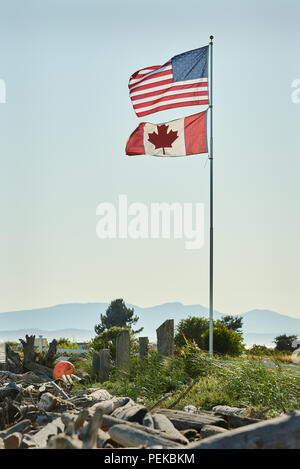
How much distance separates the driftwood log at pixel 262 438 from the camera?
4.17 metres

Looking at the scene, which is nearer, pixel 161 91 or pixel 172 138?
pixel 172 138

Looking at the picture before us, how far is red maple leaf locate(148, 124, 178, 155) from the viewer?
13047 mm

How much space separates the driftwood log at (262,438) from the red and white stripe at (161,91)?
10100mm

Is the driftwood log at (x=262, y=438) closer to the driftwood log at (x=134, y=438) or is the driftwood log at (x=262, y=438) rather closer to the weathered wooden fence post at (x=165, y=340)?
the driftwood log at (x=134, y=438)

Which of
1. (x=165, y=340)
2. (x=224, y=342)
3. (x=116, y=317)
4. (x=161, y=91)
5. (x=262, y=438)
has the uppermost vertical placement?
(x=161, y=91)

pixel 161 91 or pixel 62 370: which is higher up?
pixel 161 91

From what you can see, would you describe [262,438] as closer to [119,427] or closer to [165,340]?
[119,427]

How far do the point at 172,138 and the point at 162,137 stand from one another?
267mm

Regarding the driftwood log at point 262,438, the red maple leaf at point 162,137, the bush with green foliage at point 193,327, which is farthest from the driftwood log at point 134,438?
the bush with green foliage at point 193,327

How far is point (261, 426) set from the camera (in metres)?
4.27

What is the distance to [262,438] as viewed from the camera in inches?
165

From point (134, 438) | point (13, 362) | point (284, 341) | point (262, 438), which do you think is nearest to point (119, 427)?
point (134, 438)
